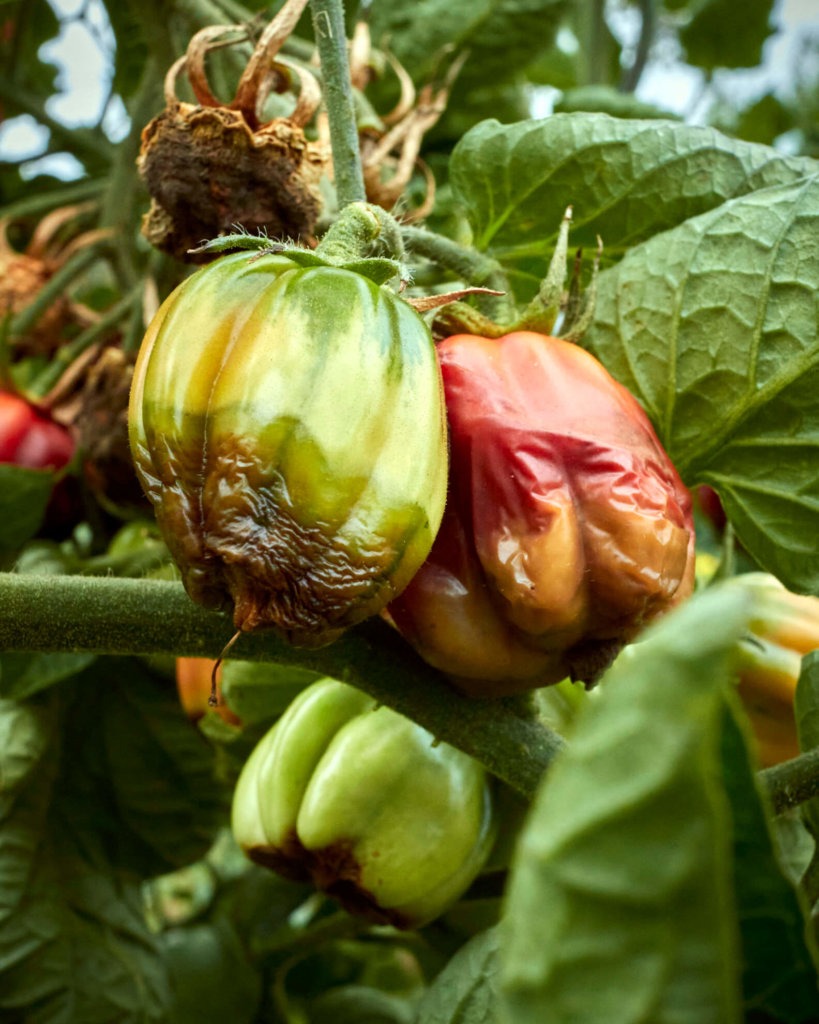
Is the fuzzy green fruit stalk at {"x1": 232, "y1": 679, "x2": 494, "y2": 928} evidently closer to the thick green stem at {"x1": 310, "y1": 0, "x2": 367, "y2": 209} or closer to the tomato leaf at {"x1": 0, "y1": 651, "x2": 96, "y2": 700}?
the tomato leaf at {"x1": 0, "y1": 651, "x2": 96, "y2": 700}

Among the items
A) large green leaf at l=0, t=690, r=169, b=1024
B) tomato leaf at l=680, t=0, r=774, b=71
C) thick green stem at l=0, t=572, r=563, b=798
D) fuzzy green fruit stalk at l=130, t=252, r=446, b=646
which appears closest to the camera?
fuzzy green fruit stalk at l=130, t=252, r=446, b=646

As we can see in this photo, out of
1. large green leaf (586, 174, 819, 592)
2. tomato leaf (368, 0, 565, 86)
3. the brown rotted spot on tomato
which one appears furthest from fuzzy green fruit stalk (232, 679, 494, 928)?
tomato leaf (368, 0, 565, 86)

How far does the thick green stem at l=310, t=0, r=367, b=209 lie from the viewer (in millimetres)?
632

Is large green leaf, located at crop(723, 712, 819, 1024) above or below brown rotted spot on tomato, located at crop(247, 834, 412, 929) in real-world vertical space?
above

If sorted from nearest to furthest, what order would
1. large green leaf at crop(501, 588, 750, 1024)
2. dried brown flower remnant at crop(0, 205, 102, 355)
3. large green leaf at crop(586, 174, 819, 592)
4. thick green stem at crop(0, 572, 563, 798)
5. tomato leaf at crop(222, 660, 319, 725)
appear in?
large green leaf at crop(501, 588, 750, 1024) < thick green stem at crop(0, 572, 563, 798) < large green leaf at crop(586, 174, 819, 592) < tomato leaf at crop(222, 660, 319, 725) < dried brown flower remnant at crop(0, 205, 102, 355)

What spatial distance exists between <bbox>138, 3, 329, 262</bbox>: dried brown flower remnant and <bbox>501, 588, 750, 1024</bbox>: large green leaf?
0.47 m

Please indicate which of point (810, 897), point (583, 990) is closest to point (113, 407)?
point (810, 897)

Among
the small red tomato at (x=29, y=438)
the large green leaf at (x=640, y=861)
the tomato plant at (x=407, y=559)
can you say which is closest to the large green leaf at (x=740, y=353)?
the tomato plant at (x=407, y=559)

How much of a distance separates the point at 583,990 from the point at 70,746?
811 millimetres

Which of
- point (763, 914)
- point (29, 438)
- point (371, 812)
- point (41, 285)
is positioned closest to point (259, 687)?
point (371, 812)

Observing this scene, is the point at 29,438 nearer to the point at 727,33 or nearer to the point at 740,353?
the point at 740,353

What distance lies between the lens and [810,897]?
2.08 ft

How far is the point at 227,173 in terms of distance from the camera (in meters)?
0.69

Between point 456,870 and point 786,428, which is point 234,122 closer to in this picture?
point 786,428
